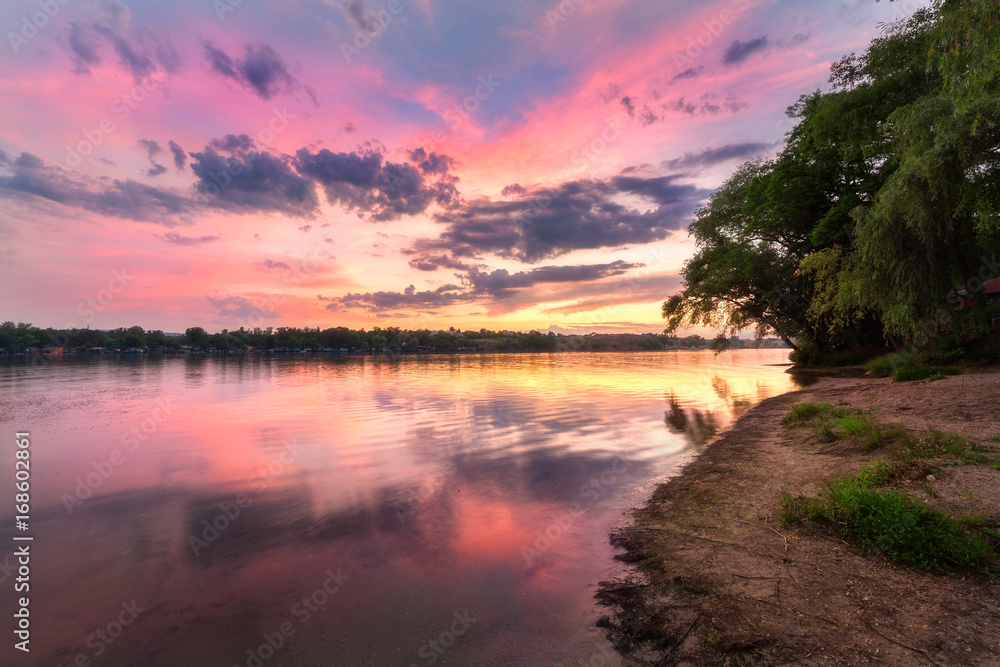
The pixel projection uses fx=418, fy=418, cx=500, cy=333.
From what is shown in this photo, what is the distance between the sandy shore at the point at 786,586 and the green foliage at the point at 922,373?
13113 mm

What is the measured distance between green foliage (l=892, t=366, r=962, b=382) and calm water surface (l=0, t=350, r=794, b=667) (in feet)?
36.7

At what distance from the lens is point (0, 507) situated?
9742mm

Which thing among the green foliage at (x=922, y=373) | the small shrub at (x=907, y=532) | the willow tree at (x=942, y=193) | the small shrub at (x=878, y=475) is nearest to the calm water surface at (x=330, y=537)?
the small shrub at (x=907, y=532)

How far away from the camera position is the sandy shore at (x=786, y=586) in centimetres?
411

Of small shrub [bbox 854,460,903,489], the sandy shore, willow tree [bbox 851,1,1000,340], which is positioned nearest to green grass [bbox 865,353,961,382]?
willow tree [bbox 851,1,1000,340]

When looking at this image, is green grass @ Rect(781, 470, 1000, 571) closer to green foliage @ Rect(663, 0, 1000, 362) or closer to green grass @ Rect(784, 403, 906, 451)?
green grass @ Rect(784, 403, 906, 451)

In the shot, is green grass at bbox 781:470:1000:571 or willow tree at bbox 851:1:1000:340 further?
willow tree at bbox 851:1:1000:340

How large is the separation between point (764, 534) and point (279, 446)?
1490 cm

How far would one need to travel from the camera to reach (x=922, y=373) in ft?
66.2

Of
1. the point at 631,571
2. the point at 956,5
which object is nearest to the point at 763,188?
the point at 956,5

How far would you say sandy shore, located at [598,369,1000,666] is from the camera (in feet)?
13.5

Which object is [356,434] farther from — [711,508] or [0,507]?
[711,508]

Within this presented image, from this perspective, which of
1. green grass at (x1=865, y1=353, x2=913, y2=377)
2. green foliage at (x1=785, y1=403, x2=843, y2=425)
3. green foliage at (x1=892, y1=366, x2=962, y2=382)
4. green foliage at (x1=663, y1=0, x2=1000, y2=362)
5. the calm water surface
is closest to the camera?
the calm water surface

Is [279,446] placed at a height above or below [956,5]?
below
